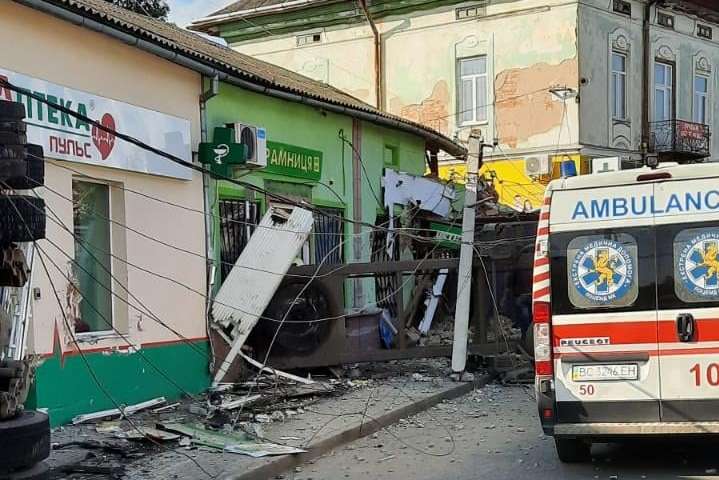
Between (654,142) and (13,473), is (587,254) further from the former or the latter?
(654,142)

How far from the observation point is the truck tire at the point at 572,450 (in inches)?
279

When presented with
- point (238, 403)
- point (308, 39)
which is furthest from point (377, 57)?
point (238, 403)

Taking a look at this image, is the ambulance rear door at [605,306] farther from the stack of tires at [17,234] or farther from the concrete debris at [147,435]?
the stack of tires at [17,234]

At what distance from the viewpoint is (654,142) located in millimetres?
25719

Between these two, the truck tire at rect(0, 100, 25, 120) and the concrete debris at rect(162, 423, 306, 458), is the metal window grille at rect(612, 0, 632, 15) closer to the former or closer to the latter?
the concrete debris at rect(162, 423, 306, 458)

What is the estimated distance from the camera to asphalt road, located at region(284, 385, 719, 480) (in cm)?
696

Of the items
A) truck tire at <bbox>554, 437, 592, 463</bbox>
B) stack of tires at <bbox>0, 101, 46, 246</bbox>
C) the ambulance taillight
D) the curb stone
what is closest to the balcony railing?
the curb stone

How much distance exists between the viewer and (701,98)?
27672mm

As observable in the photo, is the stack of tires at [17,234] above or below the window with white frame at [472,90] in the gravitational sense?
below

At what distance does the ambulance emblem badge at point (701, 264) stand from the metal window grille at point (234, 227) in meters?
5.99

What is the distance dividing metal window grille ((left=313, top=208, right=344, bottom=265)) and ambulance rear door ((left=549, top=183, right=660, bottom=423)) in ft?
22.1

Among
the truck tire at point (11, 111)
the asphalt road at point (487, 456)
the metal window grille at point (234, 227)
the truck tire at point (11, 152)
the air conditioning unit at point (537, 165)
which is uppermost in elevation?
the air conditioning unit at point (537, 165)

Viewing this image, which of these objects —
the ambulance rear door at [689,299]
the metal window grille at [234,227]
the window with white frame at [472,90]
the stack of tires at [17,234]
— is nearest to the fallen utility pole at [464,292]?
the metal window grille at [234,227]

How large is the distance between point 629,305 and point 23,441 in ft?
14.4
